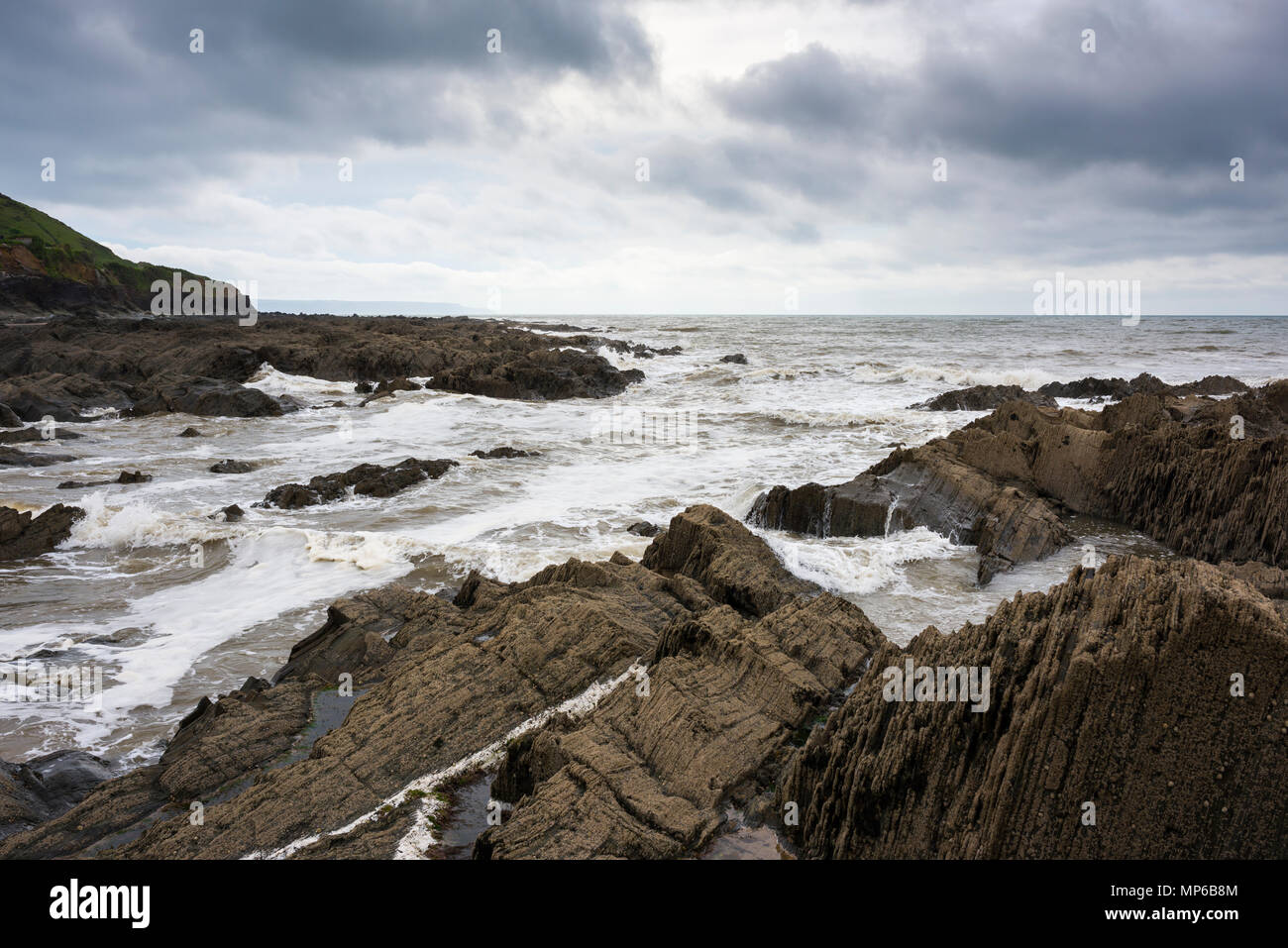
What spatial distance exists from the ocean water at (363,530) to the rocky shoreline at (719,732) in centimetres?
157

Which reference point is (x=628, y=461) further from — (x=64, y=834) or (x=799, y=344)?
(x=799, y=344)

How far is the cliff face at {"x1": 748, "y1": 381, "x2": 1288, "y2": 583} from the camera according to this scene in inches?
420

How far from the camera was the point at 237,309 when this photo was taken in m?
84.6

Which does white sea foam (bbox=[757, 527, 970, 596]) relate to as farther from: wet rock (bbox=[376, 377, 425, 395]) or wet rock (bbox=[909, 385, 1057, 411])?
wet rock (bbox=[376, 377, 425, 395])

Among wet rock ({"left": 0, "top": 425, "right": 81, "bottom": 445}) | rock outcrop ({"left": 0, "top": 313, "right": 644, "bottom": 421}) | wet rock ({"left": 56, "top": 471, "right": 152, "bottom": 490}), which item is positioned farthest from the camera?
rock outcrop ({"left": 0, "top": 313, "right": 644, "bottom": 421})

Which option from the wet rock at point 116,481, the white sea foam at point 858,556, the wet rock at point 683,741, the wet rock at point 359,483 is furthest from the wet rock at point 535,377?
the wet rock at point 683,741

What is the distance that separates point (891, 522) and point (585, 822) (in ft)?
29.7

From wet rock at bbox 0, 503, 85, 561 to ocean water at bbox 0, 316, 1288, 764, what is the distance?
25 centimetres

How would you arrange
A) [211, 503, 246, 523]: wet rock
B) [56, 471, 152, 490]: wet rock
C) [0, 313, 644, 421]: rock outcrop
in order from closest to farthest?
[211, 503, 246, 523]: wet rock < [56, 471, 152, 490]: wet rock < [0, 313, 644, 421]: rock outcrop

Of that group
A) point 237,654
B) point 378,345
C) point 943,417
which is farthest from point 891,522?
point 378,345

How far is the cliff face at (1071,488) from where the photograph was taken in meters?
10.7

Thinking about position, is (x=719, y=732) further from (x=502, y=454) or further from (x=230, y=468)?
(x=230, y=468)

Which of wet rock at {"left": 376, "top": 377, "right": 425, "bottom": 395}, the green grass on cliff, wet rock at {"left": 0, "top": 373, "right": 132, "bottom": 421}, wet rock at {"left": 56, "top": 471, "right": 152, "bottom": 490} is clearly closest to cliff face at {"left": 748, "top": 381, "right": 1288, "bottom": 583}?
wet rock at {"left": 56, "top": 471, "right": 152, "bottom": 490}

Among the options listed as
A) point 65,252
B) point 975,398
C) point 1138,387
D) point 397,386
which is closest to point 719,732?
point 975,398
